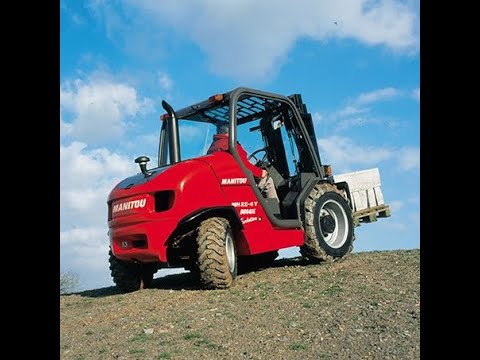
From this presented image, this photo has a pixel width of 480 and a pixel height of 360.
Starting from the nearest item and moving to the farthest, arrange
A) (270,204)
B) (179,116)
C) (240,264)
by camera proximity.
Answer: (270,204)
(179,116)
(240,264)

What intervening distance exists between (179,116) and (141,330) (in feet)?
13.8

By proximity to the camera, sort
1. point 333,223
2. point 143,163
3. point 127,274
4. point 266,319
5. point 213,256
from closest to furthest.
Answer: point 266,319
point 213,256
point 143,163
point 127,274
point 333,223

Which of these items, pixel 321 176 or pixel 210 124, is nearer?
pixel 210 124

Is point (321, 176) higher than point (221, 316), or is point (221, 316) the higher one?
point (321, 176)

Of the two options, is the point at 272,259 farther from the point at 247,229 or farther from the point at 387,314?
the point at 387,314

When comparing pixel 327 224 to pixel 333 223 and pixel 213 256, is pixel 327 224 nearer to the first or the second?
pixel 333 223

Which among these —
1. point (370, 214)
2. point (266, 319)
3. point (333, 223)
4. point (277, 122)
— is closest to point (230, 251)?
point (266, 319)

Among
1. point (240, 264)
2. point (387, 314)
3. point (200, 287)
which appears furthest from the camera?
point (240, 264)

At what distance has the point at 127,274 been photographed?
23.5 feet

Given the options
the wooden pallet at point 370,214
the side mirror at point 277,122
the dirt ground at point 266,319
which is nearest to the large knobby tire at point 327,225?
the dirt ground at point 266,319

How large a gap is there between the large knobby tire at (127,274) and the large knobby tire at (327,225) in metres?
2.52

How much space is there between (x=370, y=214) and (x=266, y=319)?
227 inches
